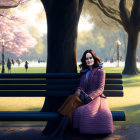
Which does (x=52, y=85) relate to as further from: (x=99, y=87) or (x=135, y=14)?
(x=135, y=14)

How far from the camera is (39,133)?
A: 5.07 meters

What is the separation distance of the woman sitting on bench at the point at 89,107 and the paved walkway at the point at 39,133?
382 millimetres

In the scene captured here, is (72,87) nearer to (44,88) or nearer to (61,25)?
(44,88)

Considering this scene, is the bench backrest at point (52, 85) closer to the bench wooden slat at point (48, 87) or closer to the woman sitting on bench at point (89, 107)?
the bench wooden slat at point (48, 87)

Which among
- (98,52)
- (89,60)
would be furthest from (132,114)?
(98,52)

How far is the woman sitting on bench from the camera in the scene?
407 cm

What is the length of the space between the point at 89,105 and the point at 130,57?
19546mm

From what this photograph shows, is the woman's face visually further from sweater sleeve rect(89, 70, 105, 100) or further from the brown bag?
the brown bag

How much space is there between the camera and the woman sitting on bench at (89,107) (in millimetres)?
4066

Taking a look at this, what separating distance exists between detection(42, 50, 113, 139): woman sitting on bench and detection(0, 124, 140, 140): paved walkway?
38cm

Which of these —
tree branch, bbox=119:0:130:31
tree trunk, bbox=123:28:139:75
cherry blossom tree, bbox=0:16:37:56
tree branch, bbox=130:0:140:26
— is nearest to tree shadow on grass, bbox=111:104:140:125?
tree branch, bbox=130:0:140:26

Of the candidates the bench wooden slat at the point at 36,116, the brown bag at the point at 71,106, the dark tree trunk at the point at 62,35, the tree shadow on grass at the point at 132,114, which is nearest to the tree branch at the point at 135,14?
the tree shadow on grass at the point at 132,114

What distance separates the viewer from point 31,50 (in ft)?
425

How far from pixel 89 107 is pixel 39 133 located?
53.3 inches
